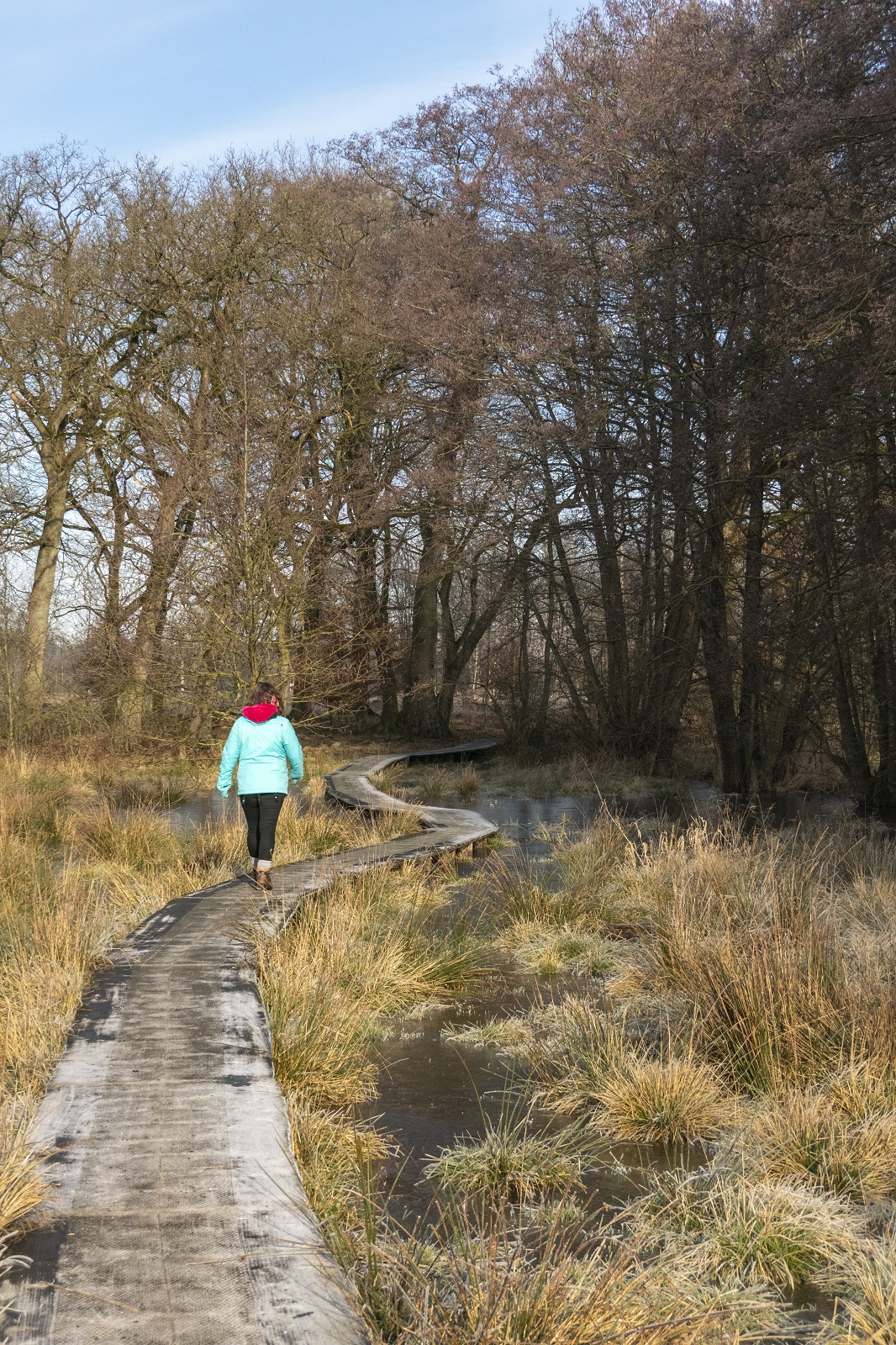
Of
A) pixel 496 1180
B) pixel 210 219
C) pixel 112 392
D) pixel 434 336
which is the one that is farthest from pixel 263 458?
pixel 496 1180

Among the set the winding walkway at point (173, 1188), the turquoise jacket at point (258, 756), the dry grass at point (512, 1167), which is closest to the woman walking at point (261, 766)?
the turquoise jacket at point (258, 756)

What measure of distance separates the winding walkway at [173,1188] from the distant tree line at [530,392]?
24.8ft

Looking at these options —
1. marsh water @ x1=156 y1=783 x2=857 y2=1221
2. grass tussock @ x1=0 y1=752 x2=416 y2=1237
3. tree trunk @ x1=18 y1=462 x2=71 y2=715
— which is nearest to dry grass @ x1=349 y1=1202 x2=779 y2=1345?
marsh water @ x1=156 y1=783 x2=857 y2=1221

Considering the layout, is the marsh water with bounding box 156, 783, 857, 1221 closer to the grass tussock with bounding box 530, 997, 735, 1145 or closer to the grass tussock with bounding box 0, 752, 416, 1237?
the grass tussock with bounding box 530, 997, 735, 1145

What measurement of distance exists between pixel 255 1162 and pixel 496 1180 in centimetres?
94

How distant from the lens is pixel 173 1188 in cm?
357

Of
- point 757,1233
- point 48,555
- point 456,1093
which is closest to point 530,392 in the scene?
point 48,555

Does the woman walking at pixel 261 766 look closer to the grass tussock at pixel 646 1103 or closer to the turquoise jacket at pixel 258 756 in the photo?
the turquoise jacket at pixel 258 756

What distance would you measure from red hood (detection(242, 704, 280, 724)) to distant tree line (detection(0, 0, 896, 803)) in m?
5.57

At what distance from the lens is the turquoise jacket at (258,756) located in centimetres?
830

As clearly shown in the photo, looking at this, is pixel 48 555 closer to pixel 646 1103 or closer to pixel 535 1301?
pixel 646 1103

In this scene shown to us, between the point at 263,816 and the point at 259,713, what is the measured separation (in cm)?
74

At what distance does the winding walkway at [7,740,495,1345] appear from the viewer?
9.47ft

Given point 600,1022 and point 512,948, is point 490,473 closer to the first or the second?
point 512,948
